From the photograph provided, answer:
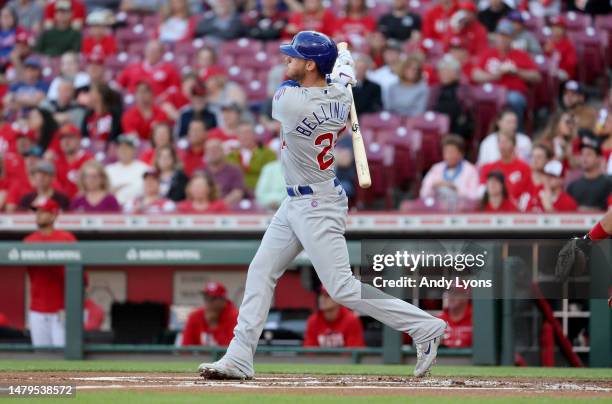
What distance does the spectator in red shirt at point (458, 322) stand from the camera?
359 inches

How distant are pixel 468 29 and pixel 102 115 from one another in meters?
3.95

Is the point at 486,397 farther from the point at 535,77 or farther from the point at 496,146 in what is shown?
the point at 535,77

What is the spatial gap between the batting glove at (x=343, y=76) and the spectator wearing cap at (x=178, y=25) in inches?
340

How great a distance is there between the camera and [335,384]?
6.49 m

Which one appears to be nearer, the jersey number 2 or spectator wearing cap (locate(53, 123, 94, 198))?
the jersey number 2

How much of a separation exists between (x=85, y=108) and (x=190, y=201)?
3.20 metres

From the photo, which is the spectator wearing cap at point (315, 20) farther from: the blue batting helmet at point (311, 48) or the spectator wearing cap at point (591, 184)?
the blue batting helmet at point (311, 48)

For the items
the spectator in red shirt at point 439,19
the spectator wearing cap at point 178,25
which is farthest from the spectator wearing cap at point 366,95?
the spectator wearing cap at point 178,25

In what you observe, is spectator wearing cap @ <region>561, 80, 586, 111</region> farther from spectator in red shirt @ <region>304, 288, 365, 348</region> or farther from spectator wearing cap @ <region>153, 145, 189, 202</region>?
spectator in red shirt @ <region>304, 288, 365, 348</region>

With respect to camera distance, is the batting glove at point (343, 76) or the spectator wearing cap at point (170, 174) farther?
the spectator wearing cap at point (170, 174)

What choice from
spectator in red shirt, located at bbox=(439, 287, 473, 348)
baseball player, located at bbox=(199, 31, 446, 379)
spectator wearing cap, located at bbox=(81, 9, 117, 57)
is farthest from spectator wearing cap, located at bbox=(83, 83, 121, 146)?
baseball player, located at bbox=(199, 31, 446, 379)

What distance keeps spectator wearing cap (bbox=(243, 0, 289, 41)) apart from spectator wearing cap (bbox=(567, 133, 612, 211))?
491 cm

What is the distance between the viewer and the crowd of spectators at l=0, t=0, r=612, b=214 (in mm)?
11172

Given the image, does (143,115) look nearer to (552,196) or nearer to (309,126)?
(552,196)
